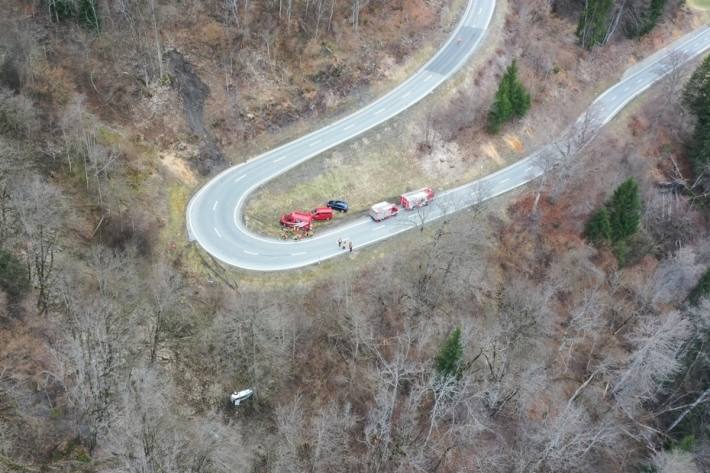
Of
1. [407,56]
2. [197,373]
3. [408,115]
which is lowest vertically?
[197,373]

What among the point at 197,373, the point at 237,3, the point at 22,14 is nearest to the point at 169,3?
the point at 237,3

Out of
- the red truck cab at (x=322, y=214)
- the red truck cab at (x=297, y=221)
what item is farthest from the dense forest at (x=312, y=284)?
the red truck cab at (x=322, y=214)

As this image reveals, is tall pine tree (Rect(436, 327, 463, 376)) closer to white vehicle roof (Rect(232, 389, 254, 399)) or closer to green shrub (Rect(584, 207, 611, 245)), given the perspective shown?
white vehicle roof (Rect(232, 389, 254, 399))

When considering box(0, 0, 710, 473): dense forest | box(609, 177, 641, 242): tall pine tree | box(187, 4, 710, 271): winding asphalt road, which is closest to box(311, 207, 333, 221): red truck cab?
box(187, 4, 710, 271): winding asphalt road

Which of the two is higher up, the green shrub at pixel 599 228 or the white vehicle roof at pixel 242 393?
the green shrub at pixel 599 228

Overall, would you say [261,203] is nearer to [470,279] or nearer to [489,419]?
[470,279]

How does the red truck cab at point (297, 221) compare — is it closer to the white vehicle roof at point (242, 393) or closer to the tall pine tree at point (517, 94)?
the white vehicle roof at point (242, 393)

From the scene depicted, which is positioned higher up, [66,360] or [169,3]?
[169,3]
